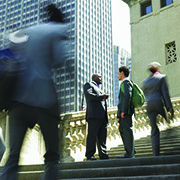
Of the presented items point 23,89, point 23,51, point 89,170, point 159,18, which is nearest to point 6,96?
point 23,89

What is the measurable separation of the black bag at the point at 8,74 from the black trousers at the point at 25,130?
108 millimetres

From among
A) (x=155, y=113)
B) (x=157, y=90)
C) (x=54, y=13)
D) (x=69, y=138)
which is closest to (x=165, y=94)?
(x=157, y=90)

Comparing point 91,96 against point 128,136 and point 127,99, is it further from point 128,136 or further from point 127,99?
point 128,136

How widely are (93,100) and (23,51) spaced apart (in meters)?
3.48

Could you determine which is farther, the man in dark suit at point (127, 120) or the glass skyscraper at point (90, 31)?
the glass skyscraper at point (90, 31)

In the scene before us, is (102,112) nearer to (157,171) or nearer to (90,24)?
(157,171)

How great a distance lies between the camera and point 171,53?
18.4 m

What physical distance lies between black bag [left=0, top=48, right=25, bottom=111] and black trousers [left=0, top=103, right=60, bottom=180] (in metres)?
0.11

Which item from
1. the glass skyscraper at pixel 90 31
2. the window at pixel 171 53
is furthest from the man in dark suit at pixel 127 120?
the glass skyscraper at pixel 90 31

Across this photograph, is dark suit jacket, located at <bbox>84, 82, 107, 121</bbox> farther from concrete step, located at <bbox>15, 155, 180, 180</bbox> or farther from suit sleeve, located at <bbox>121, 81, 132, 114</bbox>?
concrete step, located at <bbox>15, 155, 180, 180</bbox>

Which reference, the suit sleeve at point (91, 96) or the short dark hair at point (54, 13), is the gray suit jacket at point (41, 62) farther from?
the suit sleeve at point (91, 96)

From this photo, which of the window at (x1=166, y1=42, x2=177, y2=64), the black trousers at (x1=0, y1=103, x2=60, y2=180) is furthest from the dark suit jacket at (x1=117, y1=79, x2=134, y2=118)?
the window at (x1=166, y1=42, x2=177, y2=64)

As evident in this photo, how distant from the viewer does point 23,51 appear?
2594 millimetres

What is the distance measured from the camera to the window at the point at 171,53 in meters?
18.2
